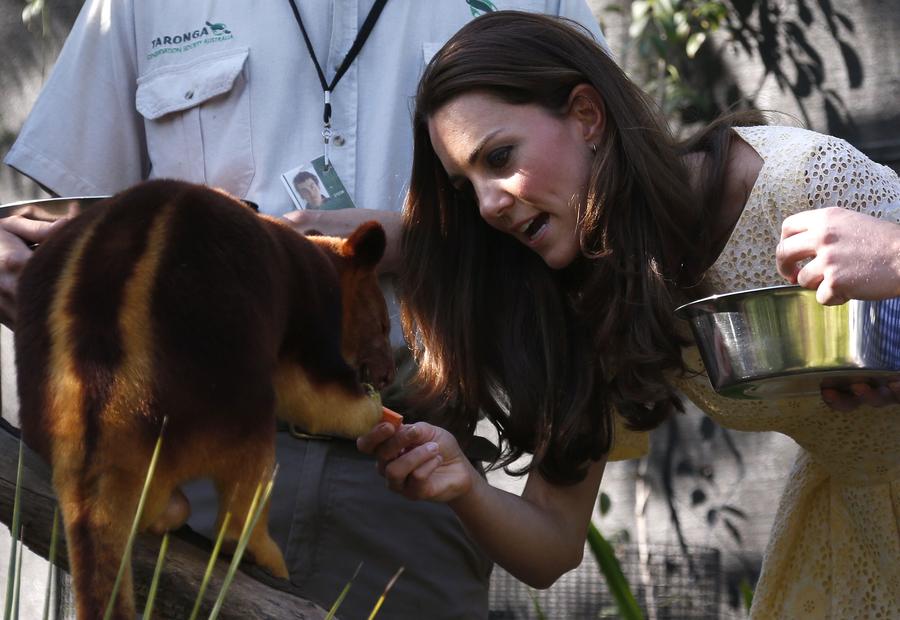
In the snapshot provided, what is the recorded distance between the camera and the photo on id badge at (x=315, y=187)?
2869 millimetres

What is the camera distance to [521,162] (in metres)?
2.66

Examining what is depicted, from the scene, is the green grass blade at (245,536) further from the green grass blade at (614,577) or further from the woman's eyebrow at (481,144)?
the green grass blade at (614,577)

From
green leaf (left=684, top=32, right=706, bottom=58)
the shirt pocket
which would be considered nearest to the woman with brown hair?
the shirt pocket

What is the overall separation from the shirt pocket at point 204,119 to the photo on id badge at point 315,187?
0.43 ft

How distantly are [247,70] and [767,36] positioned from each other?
8.54ft

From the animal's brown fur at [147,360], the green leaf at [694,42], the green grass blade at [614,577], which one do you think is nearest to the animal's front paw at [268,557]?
the animal's brown fur at [147,360]

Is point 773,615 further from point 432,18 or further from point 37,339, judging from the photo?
point 37,339

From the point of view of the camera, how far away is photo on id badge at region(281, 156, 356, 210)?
287 cm

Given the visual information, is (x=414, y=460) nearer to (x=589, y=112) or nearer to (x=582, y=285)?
(x=582, y=285)

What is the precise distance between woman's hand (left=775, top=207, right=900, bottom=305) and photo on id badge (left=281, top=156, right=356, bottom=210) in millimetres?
1083

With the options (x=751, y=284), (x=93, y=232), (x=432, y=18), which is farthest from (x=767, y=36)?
(x=93, y=232)

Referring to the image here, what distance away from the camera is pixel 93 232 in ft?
6.59

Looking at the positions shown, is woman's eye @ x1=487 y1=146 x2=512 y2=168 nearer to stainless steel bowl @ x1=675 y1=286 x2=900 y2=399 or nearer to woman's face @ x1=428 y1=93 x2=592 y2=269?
woman's face @ x1=428 y1=93 x2=592 y2=269

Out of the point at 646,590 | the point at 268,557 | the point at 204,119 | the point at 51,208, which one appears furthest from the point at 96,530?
the point at 646,590
